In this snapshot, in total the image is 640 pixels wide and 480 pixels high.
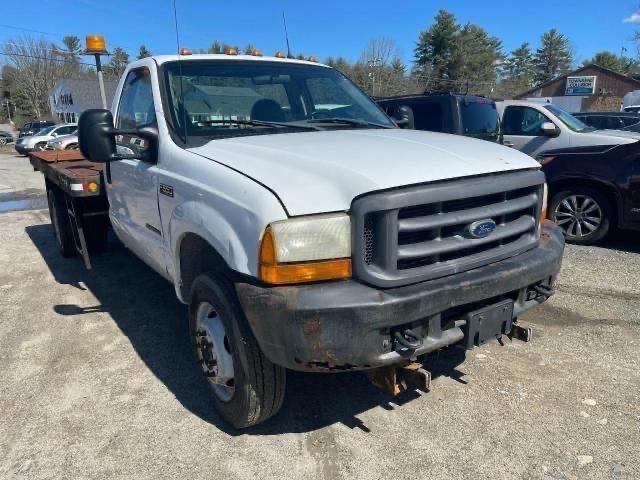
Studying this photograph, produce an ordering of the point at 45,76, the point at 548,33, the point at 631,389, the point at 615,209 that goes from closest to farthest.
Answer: the point at 631,389, the point at 615,209, the point at 45,76, the point at 548,33

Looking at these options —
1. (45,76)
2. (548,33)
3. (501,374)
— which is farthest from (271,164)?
(548,33)

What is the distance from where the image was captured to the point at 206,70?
3676mm

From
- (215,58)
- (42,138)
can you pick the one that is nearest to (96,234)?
(215,58)

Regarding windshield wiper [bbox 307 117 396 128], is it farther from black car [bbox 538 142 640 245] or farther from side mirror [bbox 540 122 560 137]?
side mirror [bbox 540 122 560 137]

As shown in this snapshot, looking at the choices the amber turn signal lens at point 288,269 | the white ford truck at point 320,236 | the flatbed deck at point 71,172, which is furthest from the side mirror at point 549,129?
the amber turn signal lens at point 288,269

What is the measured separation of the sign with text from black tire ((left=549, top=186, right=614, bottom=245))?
55.1m

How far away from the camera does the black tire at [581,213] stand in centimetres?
629

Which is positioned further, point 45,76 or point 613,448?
point 45,76

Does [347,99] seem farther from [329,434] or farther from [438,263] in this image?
[329,434]

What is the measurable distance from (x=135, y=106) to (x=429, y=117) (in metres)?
5.45

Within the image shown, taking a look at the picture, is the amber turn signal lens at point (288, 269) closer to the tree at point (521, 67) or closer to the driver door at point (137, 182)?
the driver door at point (137, 182)

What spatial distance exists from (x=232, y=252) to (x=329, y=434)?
1226mm

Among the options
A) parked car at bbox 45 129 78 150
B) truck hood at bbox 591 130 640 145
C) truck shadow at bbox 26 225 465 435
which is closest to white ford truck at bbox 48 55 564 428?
truck shadow at bbox 26 225 465 435

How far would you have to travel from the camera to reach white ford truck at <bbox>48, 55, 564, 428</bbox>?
7.42 ft
